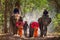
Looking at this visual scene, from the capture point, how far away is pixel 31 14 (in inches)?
46.3

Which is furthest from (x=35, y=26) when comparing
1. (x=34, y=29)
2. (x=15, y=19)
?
(x=15, y=19)

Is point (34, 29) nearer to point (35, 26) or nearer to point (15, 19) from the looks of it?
point (35, 26)

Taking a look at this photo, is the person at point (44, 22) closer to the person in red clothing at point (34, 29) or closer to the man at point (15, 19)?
the person in red clothing at point (34, 29)

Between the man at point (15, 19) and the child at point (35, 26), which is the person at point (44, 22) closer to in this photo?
the child at point (35, 26)

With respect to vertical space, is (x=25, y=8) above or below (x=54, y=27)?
above

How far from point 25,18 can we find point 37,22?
77mm

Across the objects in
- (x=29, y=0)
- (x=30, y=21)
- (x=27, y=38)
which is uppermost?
(x=29, y=0)

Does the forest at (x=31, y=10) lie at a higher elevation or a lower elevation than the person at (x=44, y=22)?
higher

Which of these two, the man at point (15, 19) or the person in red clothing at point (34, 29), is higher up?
the man at point (15, 19)

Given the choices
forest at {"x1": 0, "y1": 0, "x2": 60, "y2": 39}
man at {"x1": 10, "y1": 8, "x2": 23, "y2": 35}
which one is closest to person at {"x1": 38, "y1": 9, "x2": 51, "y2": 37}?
forest at {"x1": 0, "y1": 0, "x2": 60, "y2": 39}

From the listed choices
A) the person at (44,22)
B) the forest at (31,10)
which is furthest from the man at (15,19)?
the person at (44,22)

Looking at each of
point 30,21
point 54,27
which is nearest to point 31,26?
point 30,21

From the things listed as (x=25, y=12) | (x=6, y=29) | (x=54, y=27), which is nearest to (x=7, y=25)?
(x=6, y=29)

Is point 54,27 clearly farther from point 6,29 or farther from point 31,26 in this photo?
point 6,29
